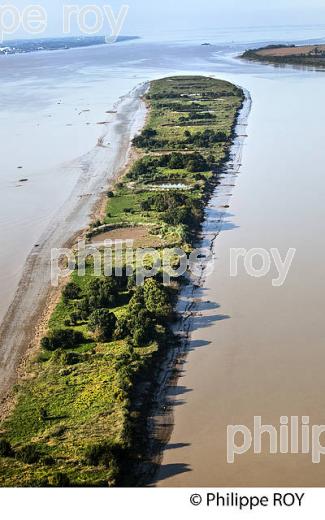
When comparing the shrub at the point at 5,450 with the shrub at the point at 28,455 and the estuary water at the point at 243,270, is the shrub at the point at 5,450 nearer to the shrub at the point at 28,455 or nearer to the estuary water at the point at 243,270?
the shrub at the point at 28,455

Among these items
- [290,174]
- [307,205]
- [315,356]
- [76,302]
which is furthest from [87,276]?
[290,174]

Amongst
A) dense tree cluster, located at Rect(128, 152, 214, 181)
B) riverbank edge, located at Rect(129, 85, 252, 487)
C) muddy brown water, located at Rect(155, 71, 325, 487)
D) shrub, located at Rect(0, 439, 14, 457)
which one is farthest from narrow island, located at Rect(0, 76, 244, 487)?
dense tree cluster, located at Rect(128, 152, 214, 181)

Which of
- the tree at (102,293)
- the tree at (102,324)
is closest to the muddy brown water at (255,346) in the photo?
the tree at (102,324)

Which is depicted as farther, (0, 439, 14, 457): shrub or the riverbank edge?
(0, 439, 14, 457): shrub

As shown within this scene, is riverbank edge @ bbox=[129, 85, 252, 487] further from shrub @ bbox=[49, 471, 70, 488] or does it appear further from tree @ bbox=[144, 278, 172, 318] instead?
shrub @ bbox=[49, 471, 70, 488]

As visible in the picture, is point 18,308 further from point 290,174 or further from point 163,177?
point 290,174

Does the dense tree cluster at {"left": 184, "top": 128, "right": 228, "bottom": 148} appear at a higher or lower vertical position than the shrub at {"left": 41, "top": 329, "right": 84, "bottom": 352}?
higher

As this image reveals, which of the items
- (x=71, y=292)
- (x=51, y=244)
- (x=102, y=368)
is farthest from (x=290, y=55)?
(x=102, y=368)
